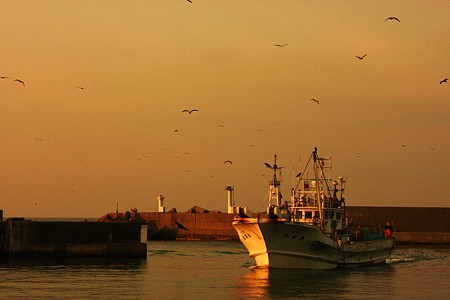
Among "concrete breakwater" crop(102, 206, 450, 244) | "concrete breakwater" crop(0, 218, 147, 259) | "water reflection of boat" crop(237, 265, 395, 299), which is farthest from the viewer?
"concrete breakwater" crop(102, 206, 450, 244)

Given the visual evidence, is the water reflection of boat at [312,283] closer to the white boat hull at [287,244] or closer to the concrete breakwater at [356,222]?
the white boat hull at [287,244]

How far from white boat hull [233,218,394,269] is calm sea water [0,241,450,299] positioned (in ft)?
2.35

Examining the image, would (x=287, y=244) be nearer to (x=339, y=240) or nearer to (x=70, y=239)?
(x=339, y=240)

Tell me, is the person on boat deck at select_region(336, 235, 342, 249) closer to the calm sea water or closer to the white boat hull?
the white boat hull

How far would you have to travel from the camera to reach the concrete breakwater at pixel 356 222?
107250 mm

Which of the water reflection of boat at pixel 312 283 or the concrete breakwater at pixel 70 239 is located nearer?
the water reflection of boat at pixel 312 283

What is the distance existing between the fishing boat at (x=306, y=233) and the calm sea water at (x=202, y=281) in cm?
82

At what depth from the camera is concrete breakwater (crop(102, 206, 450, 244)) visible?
107250 mm

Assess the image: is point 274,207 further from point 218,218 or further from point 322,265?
point 218,218

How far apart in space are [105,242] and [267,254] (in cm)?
1066

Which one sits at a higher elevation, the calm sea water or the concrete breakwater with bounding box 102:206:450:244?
the concrete breakwater with bounding box 102:206:450:244

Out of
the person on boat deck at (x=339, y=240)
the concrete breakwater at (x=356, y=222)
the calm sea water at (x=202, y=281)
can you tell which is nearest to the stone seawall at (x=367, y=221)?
the concrete breakwater at (x=356, y=222)

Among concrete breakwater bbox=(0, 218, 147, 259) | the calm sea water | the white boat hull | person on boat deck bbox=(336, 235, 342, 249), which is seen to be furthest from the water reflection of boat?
concrete breakwater bbox=(0, 218, 147, 259)

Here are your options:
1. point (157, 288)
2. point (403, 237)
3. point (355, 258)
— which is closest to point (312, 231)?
point (355, 258)
